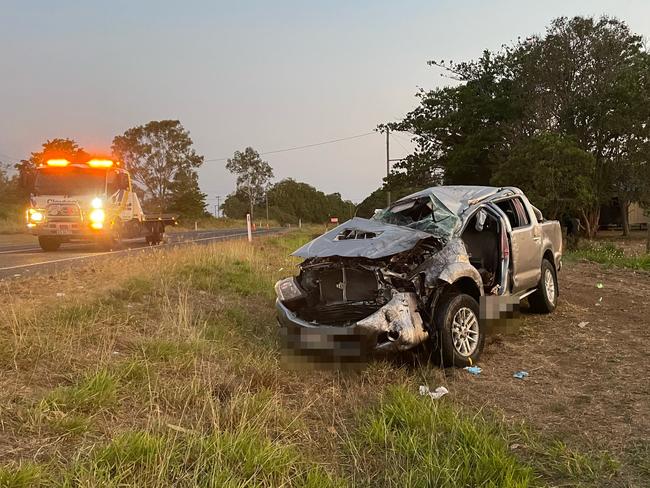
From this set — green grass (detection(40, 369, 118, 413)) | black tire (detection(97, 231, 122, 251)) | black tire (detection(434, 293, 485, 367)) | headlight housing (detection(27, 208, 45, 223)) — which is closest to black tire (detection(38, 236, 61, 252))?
headlight housing (detection(27, 208, 45, 223))

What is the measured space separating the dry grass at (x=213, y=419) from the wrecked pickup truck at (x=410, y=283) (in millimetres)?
379

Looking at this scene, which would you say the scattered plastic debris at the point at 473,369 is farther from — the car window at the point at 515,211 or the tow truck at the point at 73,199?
the tow truck at the point at 73,199

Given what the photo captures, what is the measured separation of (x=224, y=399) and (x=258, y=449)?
1.04m

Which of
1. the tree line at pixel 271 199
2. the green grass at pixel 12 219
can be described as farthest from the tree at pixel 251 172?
the green grass at pixel 12 219

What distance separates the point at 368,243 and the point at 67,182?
1276 cm

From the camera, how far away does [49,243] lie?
16.1 meters

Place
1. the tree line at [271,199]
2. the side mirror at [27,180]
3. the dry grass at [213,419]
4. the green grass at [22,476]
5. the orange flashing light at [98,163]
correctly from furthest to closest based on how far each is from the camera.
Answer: the tree line at [271,199] → the orange flashing light at [98,163] → the side mirror at [27,180] → the dry grass at [213,419] → the green grass at [22,476]

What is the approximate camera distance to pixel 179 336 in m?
5.44

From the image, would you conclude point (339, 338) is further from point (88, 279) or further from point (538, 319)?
point (88, 279)

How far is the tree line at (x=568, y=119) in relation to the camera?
18547mm

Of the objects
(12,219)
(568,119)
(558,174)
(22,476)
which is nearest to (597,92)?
(568,119)

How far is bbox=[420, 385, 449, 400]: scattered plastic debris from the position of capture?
4287 mm

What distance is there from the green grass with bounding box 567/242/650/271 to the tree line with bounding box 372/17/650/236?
2.01 metres

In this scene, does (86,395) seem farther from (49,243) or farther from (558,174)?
(558,174)
